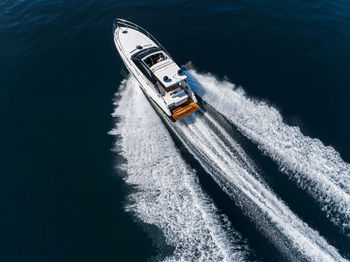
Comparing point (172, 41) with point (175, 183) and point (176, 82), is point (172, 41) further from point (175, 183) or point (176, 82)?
point (175, 183)

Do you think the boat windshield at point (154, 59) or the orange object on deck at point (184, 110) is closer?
the orange object on deck at point (184, 110)

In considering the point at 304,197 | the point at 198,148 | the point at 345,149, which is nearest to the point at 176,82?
the point at 198,148

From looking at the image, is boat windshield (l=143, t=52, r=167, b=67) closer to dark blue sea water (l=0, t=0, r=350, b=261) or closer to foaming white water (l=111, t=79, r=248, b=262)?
dark blue sea water (l=0, t=0, r=350, b=261)

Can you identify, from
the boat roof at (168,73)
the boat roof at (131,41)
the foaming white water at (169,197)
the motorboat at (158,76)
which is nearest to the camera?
the foaming white water at (169,197)

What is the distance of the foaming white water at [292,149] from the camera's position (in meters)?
16.4

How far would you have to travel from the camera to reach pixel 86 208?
18.1 metres

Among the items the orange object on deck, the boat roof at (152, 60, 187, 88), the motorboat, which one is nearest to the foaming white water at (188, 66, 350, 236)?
the orange object on deck

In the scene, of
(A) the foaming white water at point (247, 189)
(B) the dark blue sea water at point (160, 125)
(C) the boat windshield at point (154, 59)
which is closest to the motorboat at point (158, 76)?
(C) the boat windshield at point (154, 59)

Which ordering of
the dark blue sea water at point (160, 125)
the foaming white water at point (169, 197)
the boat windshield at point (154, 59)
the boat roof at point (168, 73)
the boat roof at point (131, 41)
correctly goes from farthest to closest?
the boat roof at point (131, 41) < the boat windshield at point (154, 59) < the boat roof at point (168, 73) < the dark blue sea water at point (160, 125) < the foaming white water at point (169, 197)

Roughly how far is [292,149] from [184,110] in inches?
412

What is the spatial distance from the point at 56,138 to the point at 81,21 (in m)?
21.8

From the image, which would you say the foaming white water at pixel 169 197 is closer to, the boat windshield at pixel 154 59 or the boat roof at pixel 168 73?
the boat roof at pixel 168 73

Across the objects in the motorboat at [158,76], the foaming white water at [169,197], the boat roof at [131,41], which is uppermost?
the boat roof at [131,41]

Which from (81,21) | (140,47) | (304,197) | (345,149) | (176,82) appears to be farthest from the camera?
(81,21)
